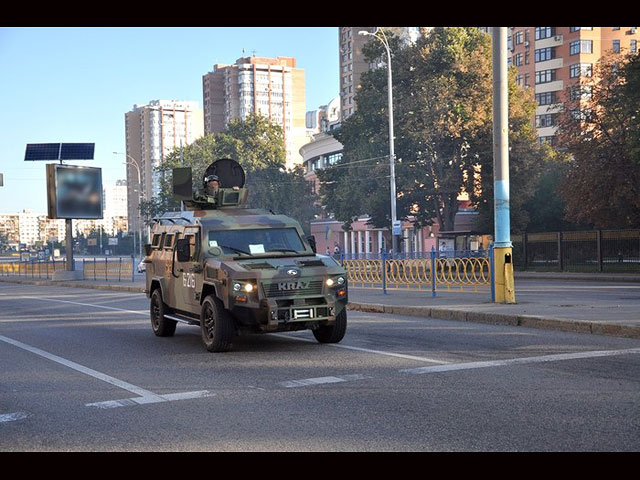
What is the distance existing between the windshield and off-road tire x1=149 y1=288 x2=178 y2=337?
2.16 metres

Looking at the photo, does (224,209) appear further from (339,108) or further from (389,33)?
(339,108)

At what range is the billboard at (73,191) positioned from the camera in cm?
4209

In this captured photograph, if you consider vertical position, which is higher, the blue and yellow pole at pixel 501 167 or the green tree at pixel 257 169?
the green tree at pixel 257 169

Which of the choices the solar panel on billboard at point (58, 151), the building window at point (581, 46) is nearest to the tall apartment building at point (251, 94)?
the building window at point (581, 46)

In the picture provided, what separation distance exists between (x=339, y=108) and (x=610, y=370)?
5365 inches

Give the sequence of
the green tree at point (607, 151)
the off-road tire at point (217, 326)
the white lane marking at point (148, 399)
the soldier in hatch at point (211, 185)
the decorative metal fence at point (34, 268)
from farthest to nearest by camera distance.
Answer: the decorative metal fence at point (34, 268) < the green tree at point (607, 151) < the soldier in hatch at point (211, 185) < the off-road tire at point (217, 326) < the white lane marking at point (148, 399)

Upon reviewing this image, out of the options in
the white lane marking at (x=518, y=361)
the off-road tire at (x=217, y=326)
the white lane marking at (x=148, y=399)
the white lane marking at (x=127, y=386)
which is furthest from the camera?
the off-road tire at (x=217, y=326)

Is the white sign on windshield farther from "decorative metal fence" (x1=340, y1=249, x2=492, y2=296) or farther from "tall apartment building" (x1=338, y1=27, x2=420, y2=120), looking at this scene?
"tall apartment building" (x1=338, y1=27, x2=420, y2=120)

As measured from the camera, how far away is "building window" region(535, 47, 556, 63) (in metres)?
87.3

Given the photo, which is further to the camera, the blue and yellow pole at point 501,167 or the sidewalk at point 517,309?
the blue and yellow pole at point 501,167

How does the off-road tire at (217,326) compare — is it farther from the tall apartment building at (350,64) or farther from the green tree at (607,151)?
the tall apartment building at (350,64)

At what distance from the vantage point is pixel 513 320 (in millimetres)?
14320
